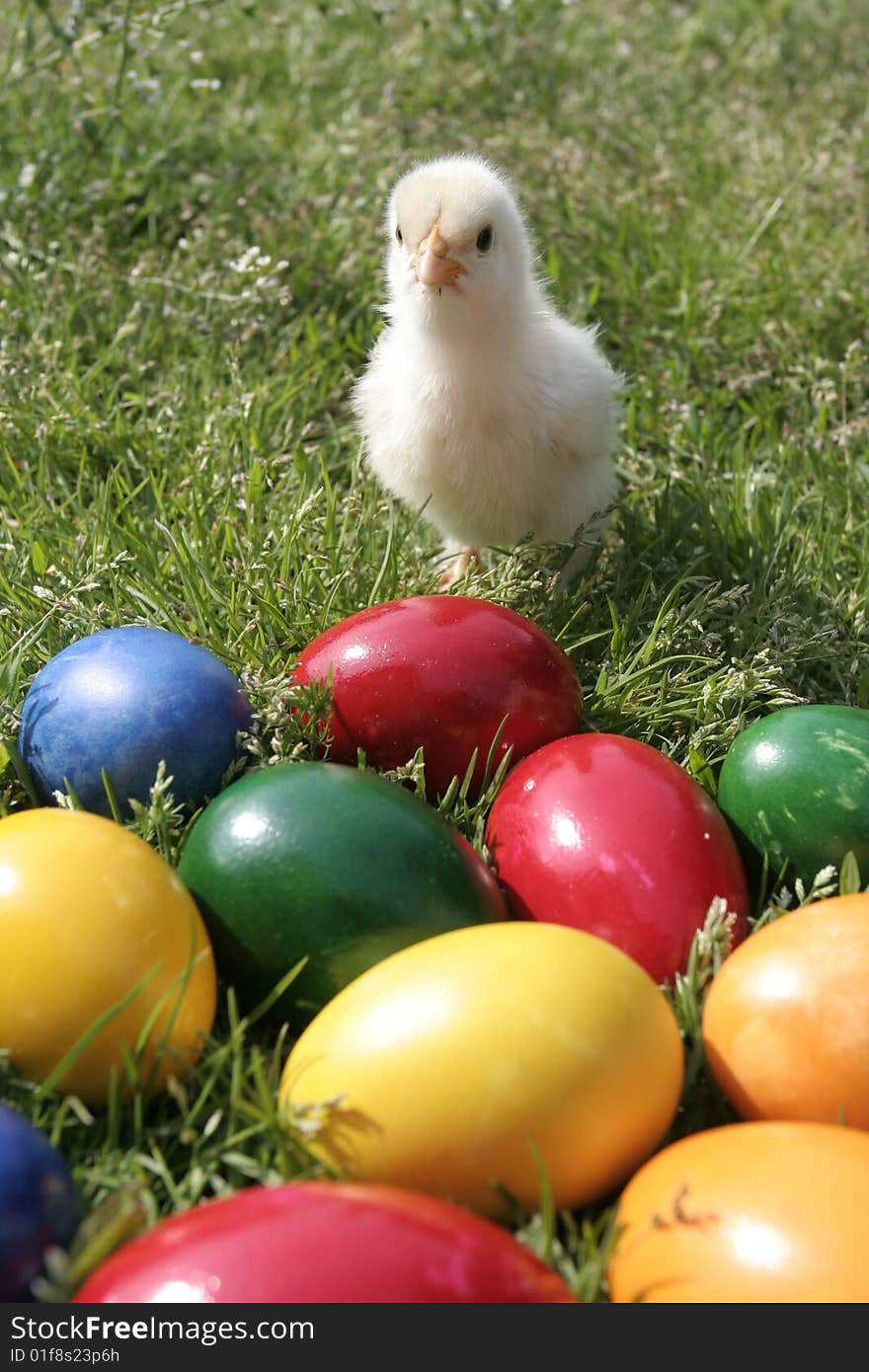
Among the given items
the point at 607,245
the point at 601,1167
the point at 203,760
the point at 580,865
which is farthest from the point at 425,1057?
the point at 607,245

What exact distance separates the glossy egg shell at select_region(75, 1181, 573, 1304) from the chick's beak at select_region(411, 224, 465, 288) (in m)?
1.72

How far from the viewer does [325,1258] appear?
124 cm

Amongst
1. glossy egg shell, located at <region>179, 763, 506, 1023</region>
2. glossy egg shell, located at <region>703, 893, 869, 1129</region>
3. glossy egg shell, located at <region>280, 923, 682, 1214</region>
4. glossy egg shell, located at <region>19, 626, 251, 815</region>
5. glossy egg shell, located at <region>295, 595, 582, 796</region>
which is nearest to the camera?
glossy egg shell, located at <region>280, 923, 682, 1214</region>

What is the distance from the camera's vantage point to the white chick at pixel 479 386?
102 inches

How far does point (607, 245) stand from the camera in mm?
4082

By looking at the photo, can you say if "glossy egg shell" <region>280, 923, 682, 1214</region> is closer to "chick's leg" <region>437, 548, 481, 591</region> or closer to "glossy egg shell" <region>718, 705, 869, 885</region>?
"glossy egg shell" <region>718, 705, 869, 885</region>

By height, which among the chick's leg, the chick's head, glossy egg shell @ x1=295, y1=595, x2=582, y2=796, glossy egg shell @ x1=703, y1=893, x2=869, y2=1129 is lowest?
the chick's leg

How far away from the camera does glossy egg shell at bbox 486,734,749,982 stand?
187 cm

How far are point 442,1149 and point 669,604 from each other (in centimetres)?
155

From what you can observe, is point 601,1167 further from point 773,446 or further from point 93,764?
point 773,446

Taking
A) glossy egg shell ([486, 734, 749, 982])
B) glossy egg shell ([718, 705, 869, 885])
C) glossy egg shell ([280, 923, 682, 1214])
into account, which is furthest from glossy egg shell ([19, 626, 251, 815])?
glossy egg shell ([718, 705, 869, 885])

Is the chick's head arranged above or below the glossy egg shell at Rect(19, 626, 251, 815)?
above

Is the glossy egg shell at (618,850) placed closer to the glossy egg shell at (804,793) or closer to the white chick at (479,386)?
the glossy egg shell at (804,793)

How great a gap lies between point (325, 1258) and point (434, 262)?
182 centimetres
